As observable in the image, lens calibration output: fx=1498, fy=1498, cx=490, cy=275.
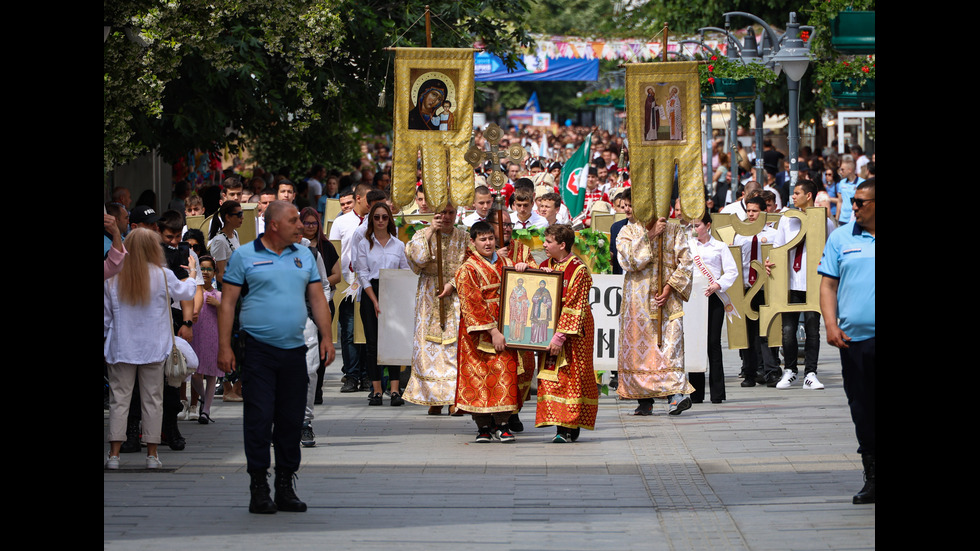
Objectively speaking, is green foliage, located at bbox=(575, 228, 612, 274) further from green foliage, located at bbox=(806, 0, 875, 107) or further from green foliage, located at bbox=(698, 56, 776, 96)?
green foliage, located at bbox=(698, 56, 776, 96)

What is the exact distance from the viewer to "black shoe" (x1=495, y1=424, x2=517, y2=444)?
36.8ft

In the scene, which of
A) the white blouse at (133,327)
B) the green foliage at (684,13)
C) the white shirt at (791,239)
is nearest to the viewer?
the white blouse at (133,327)

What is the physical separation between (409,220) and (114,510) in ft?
21.4

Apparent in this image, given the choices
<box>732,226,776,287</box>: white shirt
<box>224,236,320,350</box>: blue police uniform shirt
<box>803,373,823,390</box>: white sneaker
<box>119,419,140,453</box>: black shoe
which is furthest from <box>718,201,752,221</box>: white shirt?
<box>224,236,320,350</box>: blue police uniform shirt

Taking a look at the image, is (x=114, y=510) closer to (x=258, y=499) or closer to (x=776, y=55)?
(x=258, y=499)

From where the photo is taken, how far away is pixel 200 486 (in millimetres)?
9086

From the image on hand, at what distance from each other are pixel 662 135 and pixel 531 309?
207cm

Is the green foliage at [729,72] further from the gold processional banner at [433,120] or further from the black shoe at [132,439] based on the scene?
the black shoe at [132,439]

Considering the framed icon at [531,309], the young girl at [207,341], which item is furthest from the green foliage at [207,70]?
the framed icon at [531,309]

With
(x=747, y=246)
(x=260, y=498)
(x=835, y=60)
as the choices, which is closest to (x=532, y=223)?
(x=747, y=246)

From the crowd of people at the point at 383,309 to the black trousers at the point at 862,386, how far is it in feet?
0.05

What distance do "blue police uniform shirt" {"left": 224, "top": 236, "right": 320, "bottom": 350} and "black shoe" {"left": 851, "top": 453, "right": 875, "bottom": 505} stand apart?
3227mm

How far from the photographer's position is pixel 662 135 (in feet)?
39.8

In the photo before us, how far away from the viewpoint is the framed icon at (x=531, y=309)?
1102cm
